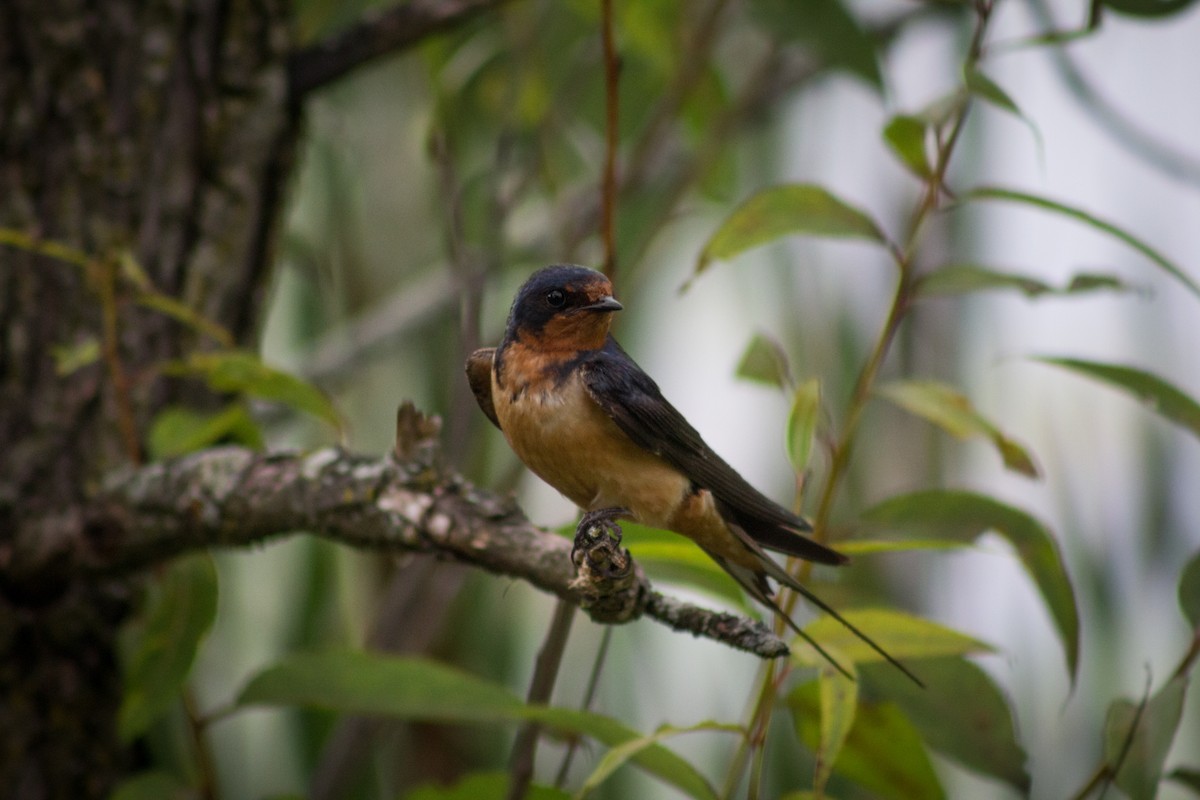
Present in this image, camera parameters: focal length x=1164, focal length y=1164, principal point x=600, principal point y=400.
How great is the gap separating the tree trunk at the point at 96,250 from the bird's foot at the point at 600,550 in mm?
733

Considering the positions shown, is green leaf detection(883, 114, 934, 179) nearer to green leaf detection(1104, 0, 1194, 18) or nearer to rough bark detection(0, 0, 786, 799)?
green leaf detection(1104, 0, 1194, 18)

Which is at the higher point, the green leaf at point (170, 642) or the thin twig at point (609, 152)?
the thin twig at point (609, 152)

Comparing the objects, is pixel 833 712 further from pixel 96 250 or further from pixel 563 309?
pixel 96 250

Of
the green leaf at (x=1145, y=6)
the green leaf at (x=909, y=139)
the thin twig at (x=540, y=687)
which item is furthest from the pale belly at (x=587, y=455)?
the green leaf at (x=1145, y=6)

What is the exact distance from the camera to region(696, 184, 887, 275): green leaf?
1.06m

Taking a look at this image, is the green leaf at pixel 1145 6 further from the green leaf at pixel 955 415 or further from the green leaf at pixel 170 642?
the green leaf at pixel 170 642

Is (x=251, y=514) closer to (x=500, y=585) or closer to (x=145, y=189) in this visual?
(x=145, y=189)

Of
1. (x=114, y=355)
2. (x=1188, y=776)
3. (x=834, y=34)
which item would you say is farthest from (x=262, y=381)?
(x=1188, y=776)

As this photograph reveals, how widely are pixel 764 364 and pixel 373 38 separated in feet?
2.61

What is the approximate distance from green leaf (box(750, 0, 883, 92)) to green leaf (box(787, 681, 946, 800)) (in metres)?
0.81

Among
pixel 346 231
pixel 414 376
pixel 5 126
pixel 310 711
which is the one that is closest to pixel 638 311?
pixel 414 376

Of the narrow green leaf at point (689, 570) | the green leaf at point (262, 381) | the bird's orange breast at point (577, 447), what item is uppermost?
the bird's orange breast at point (577, 447)

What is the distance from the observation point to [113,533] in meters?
1.29

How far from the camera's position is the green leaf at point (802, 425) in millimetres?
870
